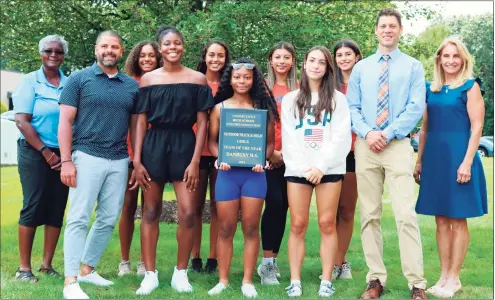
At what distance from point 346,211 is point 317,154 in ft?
3.89

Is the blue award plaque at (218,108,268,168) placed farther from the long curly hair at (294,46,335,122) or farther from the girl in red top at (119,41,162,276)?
the girl in red top at (119,41,162,276)

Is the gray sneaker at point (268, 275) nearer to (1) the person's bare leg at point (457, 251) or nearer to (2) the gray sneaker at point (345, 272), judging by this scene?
(2) the gray sneaker at point (345, 272)

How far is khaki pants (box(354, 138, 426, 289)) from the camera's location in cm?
573

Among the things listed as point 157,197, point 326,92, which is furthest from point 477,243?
point 157,197

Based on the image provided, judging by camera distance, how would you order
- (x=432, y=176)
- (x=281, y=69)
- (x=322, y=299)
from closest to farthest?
(x=322, y=299), (x=432, y=176), (x=281, y=69)

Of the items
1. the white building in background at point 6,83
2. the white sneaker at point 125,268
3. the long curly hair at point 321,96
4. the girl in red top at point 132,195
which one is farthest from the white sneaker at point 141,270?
the white building in background at point 6,83

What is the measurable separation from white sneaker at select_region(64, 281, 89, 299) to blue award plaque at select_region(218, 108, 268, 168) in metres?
1.68

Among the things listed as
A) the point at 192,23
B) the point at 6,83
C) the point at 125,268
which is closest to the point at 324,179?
the point at 125,268

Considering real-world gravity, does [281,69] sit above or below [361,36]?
below

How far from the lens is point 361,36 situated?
31.8ft

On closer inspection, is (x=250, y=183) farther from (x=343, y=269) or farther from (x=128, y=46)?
(x=128, y=46)

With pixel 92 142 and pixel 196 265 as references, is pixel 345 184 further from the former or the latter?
pixel 92 142

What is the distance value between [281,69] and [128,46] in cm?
378

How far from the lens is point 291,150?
5.77 meters
